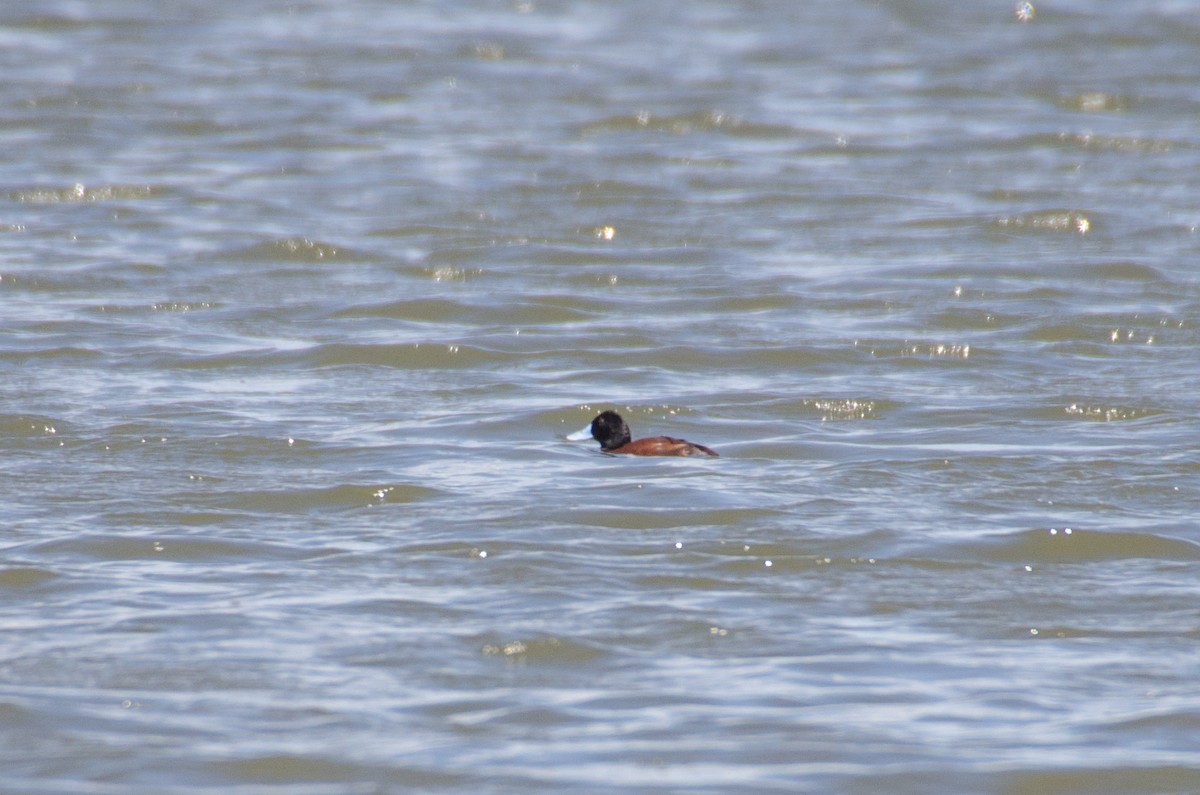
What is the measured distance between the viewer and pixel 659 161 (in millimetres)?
17484

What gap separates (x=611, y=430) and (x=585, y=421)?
2.62ft

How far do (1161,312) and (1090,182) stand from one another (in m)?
4.74

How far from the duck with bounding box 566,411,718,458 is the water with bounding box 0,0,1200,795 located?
0.09 m

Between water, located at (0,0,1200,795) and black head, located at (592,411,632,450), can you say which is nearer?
water, located at (0,0,1200,795)

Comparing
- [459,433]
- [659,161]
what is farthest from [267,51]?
[459,433]

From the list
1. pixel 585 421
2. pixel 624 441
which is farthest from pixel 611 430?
pixel 585 421

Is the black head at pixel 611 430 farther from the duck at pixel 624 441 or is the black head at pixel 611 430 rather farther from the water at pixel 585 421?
the water at pixel 585 421

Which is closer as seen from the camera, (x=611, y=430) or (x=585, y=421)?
(x=611, y=430)

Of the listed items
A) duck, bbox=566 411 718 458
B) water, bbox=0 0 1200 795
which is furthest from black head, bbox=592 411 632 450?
water, bbox=0 0 1200 795

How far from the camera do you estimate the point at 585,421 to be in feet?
32.1

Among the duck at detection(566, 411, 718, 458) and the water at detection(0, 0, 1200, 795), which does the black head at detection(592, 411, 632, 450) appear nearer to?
the duck at detection(566, 411, 718, 458)

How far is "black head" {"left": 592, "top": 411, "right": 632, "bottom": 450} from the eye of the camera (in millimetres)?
8992

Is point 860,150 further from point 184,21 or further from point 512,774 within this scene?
point 512,774

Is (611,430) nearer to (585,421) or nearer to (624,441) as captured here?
(624,441)
